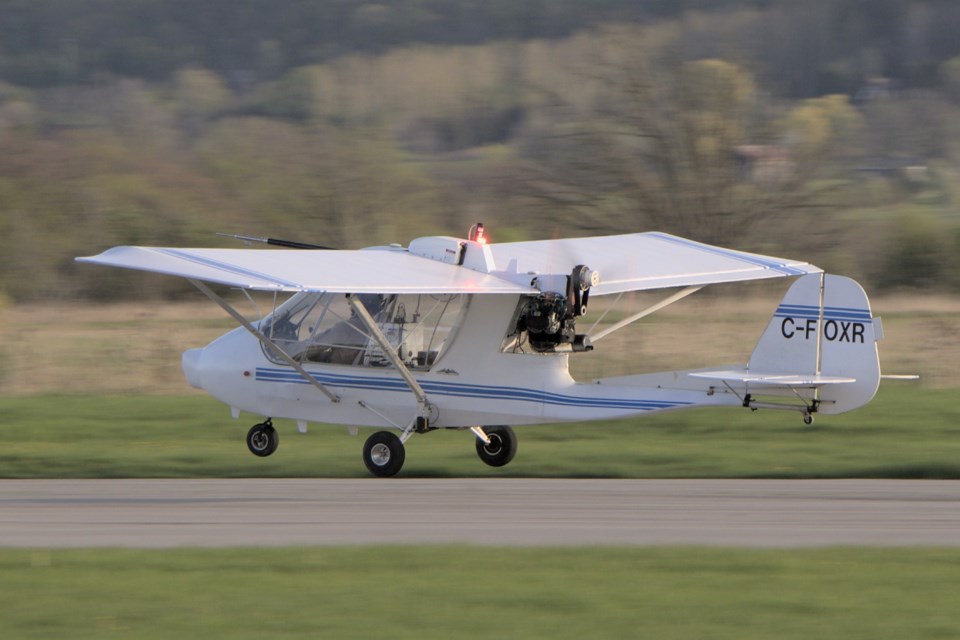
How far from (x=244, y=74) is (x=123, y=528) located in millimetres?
82351

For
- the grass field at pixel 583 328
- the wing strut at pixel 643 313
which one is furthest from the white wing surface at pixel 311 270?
the grass field at pixel 583 328

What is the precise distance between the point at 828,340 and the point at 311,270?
461cm

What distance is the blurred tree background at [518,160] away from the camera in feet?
105

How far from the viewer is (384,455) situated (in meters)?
14.0

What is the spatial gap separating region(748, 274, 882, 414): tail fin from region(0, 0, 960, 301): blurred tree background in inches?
722

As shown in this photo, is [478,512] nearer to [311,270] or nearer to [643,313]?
[311,270]

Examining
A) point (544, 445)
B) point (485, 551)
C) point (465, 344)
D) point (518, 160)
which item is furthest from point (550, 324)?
point (518, 160)

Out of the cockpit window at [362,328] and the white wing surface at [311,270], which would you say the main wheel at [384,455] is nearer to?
the cockpit window at [362,328]

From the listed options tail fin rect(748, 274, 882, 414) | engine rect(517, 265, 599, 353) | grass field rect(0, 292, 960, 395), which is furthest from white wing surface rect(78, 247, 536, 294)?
grass field rect(0, 292, 960, 395)

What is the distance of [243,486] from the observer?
13.5 metres

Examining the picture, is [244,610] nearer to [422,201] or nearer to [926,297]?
[926,297]

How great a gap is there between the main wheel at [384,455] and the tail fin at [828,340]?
3.61 metres

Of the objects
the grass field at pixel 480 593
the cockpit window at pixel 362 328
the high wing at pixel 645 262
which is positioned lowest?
the grass field at pixel 480 593

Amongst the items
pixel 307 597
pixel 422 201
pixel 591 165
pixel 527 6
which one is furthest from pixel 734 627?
pixel 527 6
